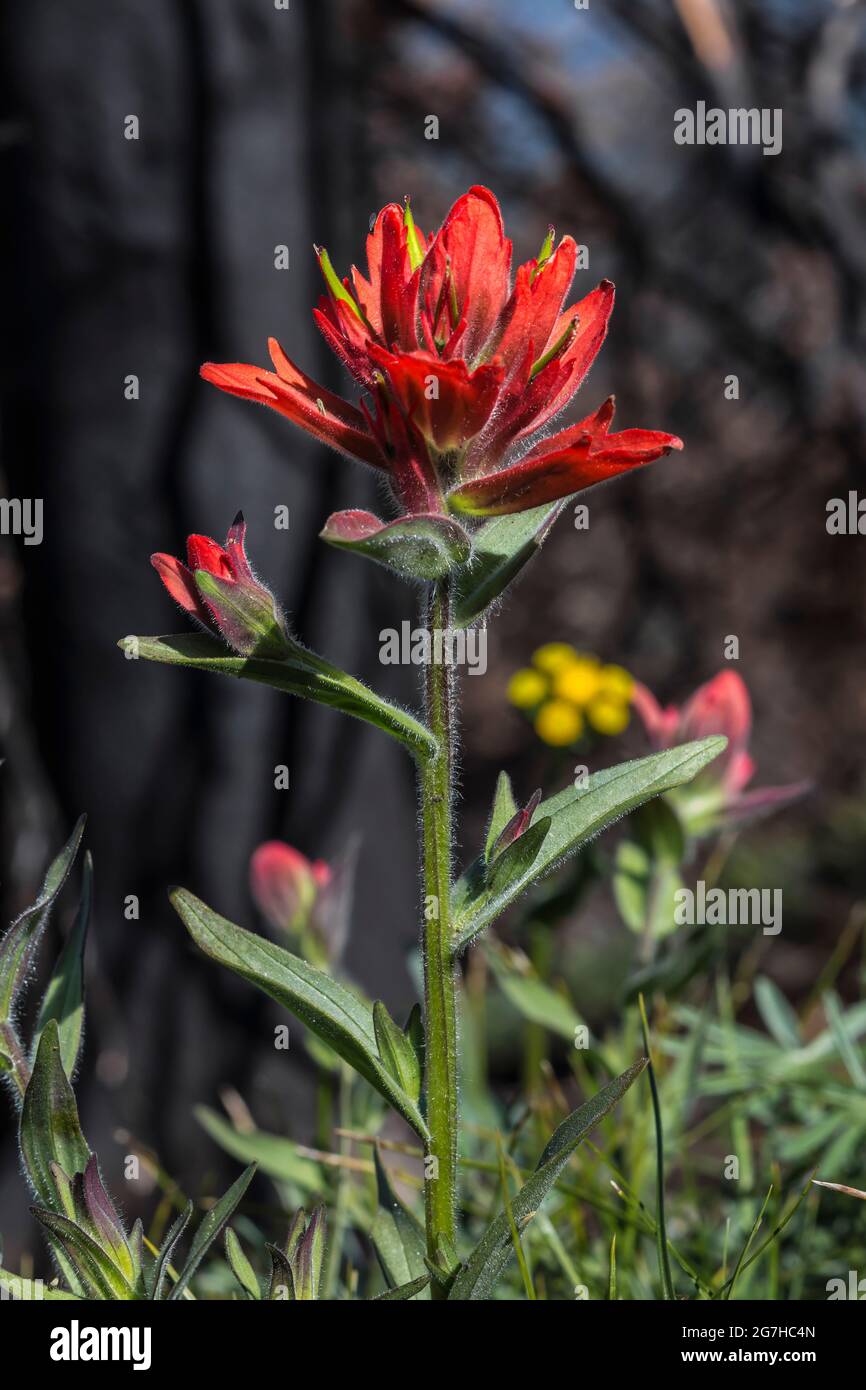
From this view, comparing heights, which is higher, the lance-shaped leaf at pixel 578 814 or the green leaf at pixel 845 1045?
the lance-shaped leaf at pixel 578 814

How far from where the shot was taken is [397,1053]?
18.9 inches

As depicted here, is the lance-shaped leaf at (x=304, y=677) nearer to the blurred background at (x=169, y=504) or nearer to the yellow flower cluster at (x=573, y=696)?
the yellow flower cluster at (x=573, y=696)

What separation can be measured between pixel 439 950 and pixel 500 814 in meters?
0.07

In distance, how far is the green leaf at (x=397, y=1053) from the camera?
468 mm

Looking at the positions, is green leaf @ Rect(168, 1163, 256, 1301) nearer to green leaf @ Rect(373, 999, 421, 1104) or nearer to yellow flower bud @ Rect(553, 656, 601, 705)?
green leaf @ Rect(373, 999, 421, 1104)

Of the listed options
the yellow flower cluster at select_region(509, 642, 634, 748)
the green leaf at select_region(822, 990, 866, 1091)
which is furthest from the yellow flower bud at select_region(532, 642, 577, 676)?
the green leaf at select_region(822, 990, 866, 1091)

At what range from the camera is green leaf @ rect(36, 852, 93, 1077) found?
0.52 metres

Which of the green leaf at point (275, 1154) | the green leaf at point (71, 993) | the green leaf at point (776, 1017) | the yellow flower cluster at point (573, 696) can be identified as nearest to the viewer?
the green leaf at point (71, 993)
